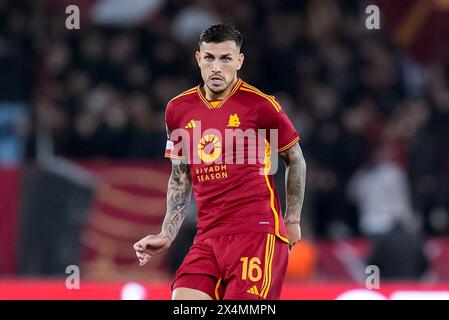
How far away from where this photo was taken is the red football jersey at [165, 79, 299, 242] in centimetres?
661

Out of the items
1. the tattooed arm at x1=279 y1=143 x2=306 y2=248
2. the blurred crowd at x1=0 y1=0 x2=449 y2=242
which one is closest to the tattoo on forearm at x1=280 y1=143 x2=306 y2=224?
the tattooed arm at x1=279 y1=143 x2=306 y2=248

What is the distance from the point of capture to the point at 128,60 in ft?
45.2

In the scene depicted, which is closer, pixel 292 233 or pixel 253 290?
pixel 253 290

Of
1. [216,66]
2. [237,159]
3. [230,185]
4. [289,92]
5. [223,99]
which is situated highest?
[289,92]

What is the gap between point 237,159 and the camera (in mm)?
6637

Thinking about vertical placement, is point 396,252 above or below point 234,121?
above

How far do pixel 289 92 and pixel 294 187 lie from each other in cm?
743

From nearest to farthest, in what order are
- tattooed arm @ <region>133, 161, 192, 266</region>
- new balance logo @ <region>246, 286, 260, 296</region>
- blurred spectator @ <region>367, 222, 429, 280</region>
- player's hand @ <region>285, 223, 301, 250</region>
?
new balance logo @ <region>246, 286, 260, 296</region>, player's hand @ <region>285, 223, 301, 250</region>, tattooed arm @ <region>133, 161, 192, 266</region>, blurred spectator @ <region>367, 222, 429, 280</region>

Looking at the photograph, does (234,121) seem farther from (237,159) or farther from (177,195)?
(177,195)

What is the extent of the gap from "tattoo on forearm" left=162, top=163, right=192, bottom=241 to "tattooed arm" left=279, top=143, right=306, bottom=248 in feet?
1.87

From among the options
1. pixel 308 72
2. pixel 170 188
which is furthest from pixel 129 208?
pixel 170 188

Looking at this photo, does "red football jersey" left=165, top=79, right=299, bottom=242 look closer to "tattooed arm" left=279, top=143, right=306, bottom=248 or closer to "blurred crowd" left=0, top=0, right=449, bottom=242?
"tattooed arm" left=279, top=143, right=306, bottom=248

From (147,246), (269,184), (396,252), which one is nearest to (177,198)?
(147,246)

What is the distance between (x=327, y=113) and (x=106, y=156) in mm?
2442
